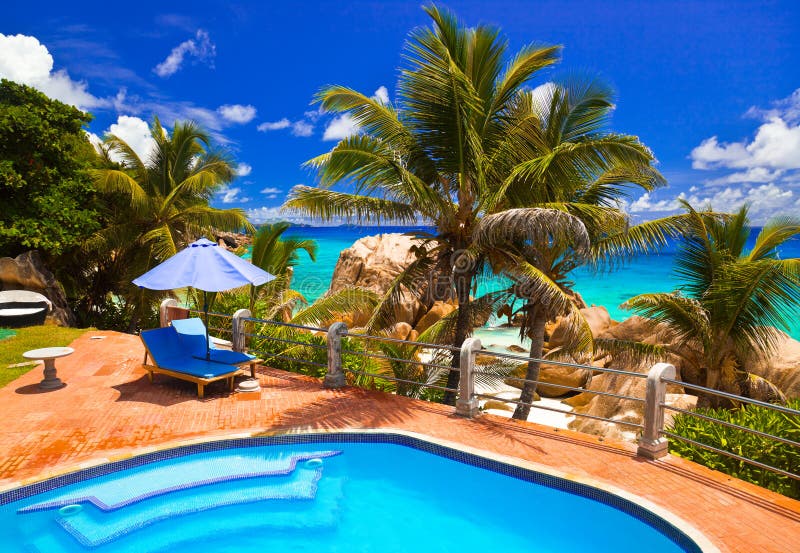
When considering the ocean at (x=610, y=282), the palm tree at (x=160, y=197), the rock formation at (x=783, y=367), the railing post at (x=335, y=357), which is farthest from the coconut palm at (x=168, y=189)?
the ocean at (x=610, y=282)

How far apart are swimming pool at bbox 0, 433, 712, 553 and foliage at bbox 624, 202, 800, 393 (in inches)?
230

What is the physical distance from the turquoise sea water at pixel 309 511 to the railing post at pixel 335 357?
8.47ft

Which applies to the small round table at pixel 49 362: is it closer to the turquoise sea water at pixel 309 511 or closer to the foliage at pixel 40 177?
the turquoise sea water at pixel 309 511

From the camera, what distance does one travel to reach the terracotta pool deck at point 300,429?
601cm

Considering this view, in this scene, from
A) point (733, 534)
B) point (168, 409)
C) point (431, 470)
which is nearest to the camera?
point (733, 534)

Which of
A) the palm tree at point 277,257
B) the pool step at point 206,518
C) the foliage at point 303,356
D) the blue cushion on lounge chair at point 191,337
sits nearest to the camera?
the pool step at point 206,518

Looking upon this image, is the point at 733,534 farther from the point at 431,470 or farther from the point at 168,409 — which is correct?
the point at 168,409

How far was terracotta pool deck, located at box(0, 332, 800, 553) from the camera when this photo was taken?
19.7 ft

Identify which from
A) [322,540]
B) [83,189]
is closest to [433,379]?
[322,540]

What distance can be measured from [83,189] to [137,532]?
15.1m

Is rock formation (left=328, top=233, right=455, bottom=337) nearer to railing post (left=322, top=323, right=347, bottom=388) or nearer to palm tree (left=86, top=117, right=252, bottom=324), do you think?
palm tree (left=86, top=117, right=252, bottom=324)

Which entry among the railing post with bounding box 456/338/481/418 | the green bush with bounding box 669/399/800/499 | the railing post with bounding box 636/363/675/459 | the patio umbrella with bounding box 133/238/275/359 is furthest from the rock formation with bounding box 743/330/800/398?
the patio umbrella with bounding box 133/238/275/359

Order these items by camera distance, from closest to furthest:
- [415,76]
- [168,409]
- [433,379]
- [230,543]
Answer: [230,543], [168,409], [415,76], [433,379]

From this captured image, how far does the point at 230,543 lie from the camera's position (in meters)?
6.05
